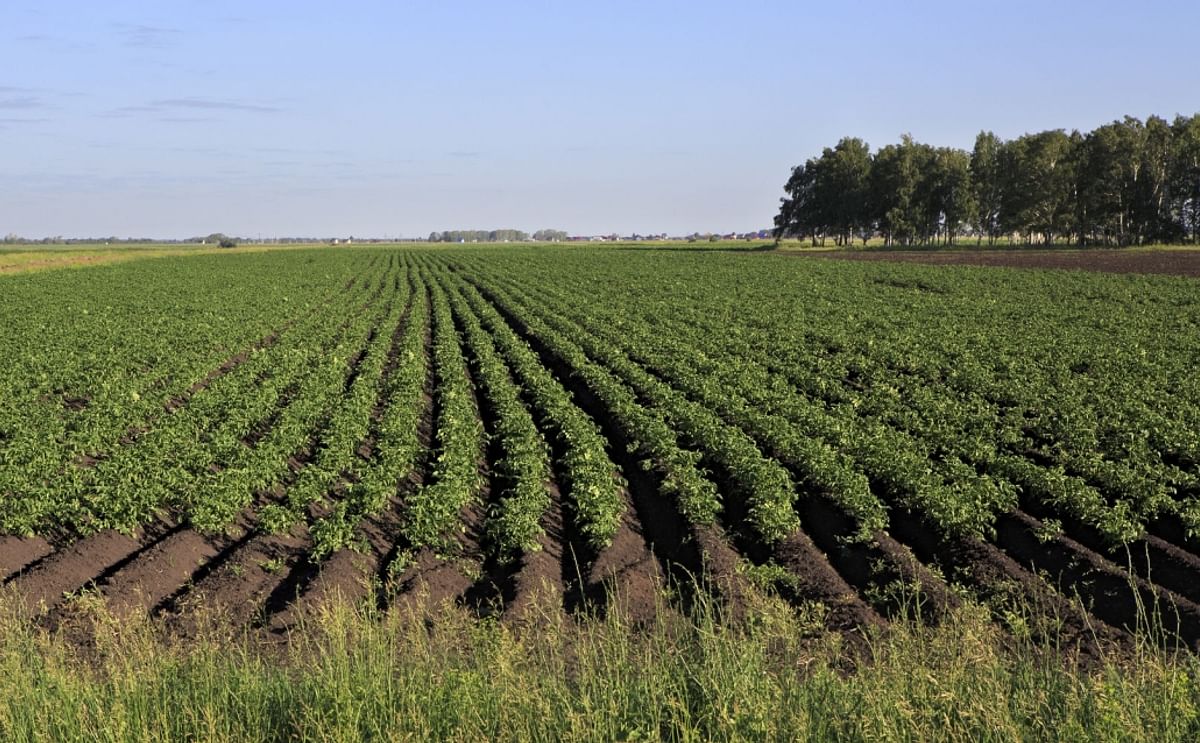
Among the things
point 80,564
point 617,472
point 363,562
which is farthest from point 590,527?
point 80,564

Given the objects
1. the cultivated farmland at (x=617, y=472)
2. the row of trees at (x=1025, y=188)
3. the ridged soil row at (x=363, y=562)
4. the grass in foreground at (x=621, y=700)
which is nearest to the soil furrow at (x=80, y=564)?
the cultivated farmland at (x=617, y=472)

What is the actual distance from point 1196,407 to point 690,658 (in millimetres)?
13935

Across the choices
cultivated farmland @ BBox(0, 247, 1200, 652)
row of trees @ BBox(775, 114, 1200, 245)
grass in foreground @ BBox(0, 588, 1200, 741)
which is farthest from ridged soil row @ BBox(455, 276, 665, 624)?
row of trees @ BBox(775, 114, 1200, 245)

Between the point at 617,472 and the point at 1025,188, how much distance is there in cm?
9350

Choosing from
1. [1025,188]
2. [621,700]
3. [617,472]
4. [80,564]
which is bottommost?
[80,564]

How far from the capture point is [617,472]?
41.8 ft

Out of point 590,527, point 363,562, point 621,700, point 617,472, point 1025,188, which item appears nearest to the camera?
point 621,700

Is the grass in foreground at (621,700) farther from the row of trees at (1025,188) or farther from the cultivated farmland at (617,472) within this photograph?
the row of trees at (1025,188)

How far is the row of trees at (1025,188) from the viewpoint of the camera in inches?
3278

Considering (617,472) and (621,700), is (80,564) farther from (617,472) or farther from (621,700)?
(621,700)

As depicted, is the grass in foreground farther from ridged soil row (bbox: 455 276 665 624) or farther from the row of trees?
the row of trees

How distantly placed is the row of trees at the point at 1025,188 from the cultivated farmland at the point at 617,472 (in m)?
68.8

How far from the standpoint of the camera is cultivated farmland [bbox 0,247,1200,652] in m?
8.96

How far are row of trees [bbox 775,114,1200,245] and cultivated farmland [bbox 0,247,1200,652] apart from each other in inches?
2710
